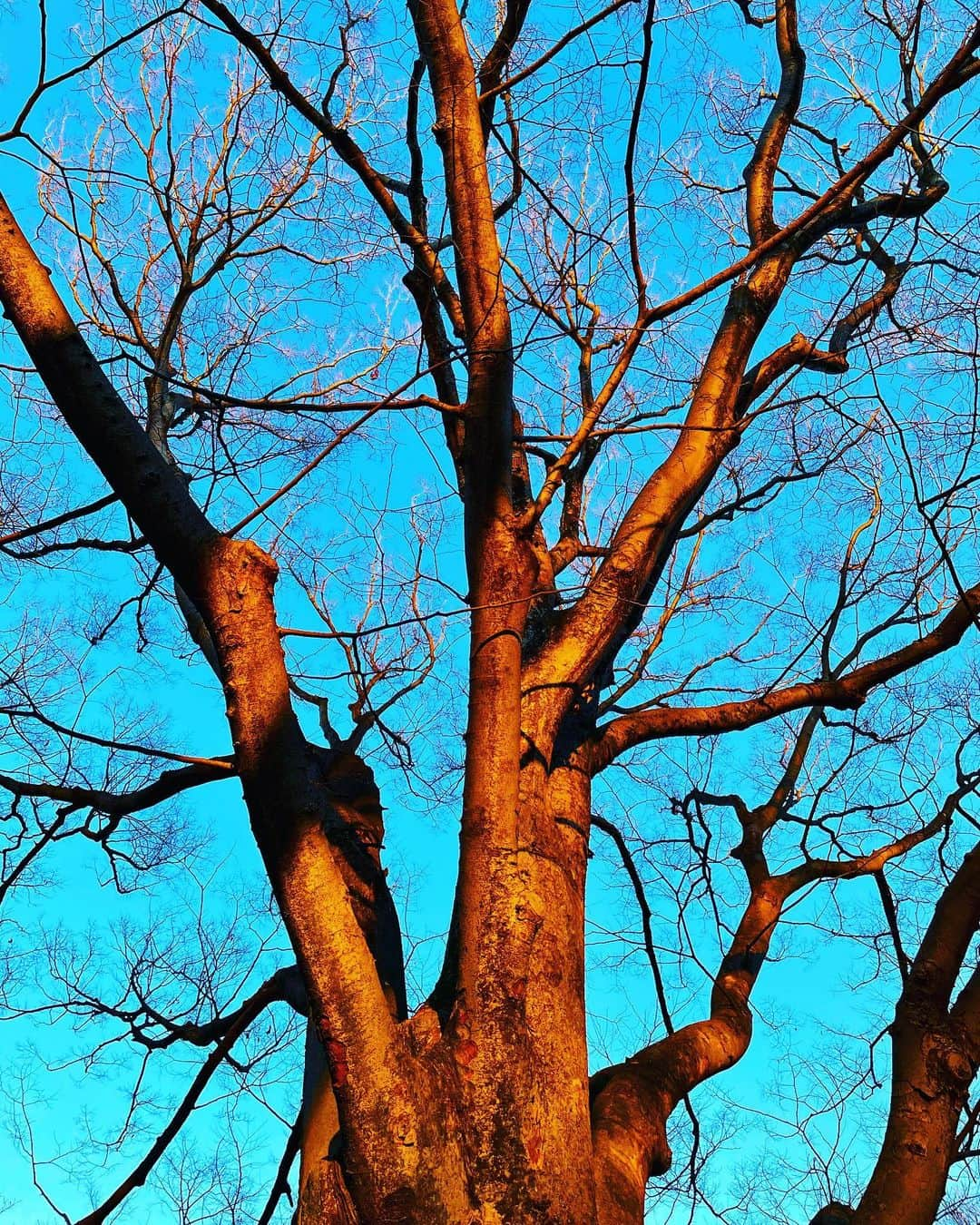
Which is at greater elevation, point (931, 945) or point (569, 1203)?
point (931, 945)

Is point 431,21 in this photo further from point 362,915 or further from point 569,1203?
point 569,1203

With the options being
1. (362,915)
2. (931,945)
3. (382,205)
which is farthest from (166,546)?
(931,945)

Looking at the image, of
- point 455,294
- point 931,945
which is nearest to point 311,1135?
point 931,945

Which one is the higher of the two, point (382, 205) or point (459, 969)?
point (382, 205)

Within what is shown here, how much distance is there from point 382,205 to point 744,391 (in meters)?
1.52

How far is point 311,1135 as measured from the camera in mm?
2334

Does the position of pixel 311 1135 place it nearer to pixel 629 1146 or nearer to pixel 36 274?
pixel 629 1146

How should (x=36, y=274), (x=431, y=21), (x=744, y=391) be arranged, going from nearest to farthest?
(x=36, y=274), (x=431, y=21), (x=744, y=391)

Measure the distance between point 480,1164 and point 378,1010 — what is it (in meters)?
0.37

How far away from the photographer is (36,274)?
2.44 meters

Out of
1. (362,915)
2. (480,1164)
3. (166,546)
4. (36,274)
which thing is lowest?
(480,1164)

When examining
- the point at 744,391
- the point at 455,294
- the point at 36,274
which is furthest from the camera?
the point at 744,391

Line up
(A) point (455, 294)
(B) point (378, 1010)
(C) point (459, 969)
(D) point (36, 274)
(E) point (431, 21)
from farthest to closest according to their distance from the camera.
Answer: (A) point (455, 294) → (E) point (431, 21) → (D) point (36, 274) → (C) point (459, 969) → (B) point (378, 1010)

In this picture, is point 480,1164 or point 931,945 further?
point 931,945
